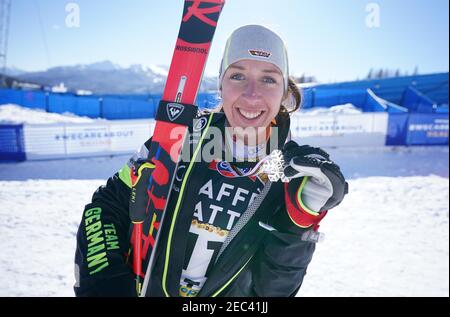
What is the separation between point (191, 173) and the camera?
3.92 ft

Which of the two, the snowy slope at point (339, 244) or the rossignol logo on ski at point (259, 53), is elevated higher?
the rossignol logo on ski at point (259, 53)

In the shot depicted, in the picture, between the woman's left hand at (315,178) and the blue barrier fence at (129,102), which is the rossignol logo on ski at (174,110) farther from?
the blue barrier fence at (129,102)

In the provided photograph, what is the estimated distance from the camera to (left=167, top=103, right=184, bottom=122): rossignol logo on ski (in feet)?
4.54

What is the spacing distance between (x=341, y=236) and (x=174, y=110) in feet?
12.0

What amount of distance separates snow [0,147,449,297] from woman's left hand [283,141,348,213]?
196 cm

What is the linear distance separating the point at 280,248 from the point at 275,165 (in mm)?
338

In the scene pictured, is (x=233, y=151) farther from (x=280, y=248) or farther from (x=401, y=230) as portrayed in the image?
(x=401, y=230)

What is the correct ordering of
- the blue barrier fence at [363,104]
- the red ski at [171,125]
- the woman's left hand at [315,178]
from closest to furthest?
the woman's left hand at [315,178]
the red ski at [171,125]
the blue barrier fence at [363,104]

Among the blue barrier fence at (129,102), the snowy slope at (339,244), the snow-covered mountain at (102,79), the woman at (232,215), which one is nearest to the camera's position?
the woman at (232,215)

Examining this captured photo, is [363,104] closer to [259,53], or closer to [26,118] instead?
[259,53]

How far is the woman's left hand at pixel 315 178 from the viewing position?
956 mm

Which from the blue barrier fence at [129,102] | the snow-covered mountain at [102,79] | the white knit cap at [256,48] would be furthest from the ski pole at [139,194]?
the snow-covered mountain at [102,79]

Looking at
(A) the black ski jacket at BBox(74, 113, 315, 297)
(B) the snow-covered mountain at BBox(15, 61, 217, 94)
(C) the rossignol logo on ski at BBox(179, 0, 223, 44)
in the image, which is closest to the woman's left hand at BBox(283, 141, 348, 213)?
(A) the black ski jacket at BBox(74, 113, 315, 297)

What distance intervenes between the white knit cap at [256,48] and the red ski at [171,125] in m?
0.19
